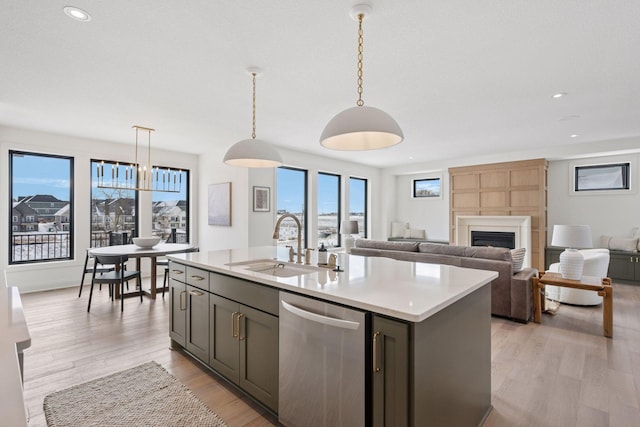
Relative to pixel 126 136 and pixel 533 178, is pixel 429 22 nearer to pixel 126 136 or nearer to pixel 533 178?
pixel 126 136

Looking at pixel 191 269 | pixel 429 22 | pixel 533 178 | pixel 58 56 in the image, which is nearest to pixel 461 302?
pixel 429 22

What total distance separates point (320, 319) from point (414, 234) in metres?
7.39

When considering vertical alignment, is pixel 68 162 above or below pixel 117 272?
above

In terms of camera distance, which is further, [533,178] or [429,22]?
[533,178]

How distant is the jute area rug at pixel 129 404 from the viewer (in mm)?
1923

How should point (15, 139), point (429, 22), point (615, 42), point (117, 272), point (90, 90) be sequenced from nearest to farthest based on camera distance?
point (429, 22), point (615, 42), point (90, 90), point (117, 272), point (15, 139)

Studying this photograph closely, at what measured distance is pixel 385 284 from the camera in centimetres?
176

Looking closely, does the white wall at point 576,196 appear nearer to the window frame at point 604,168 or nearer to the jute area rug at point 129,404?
the window frame at point 604,168

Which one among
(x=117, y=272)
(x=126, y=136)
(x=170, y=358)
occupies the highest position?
(x=126, y=136)

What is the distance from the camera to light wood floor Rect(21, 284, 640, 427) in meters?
2.05

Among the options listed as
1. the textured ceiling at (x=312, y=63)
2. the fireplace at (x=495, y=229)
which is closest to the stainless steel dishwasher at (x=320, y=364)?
the textured ceiling at (x=312, y=63)

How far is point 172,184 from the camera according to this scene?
6.50 metres

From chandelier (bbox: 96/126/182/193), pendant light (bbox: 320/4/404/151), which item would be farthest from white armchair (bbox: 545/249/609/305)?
chandelier (bbox: 96/126/182/193)

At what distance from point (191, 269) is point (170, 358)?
0.84 meters
